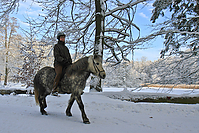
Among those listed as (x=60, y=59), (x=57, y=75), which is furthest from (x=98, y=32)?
(x=57, y=75)

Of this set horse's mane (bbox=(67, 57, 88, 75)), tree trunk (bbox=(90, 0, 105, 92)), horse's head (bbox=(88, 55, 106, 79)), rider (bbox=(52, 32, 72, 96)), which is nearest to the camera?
horse's head (bbox=(88, 55, 106, 79))

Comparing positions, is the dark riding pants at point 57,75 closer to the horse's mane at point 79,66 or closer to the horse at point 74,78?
the horse at point 74,78

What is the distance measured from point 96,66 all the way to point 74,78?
0.69 meters

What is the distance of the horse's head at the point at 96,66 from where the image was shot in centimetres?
353

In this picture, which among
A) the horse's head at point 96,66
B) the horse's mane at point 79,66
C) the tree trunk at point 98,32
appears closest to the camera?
the horse's head at point 96,66

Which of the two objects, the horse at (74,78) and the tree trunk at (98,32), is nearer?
the horse at (74,78)

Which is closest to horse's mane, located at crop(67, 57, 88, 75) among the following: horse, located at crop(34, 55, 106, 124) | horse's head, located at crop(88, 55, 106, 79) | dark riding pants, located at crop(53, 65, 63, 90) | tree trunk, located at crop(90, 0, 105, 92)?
horse, located at crop(34, 55, 106, 124)

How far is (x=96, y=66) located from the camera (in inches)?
140

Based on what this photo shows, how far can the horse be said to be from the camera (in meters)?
3.59

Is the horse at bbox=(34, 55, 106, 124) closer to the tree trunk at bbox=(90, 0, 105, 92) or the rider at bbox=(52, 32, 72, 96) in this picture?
the rider at bbox=(52, 32, 72, 96)

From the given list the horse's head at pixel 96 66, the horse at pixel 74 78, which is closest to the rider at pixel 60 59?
the horse at pixel 74 78

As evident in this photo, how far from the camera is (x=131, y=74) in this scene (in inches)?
1433

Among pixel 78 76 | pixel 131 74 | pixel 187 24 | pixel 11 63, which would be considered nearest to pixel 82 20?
pixel 187 24

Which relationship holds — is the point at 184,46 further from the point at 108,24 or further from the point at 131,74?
the point at 131,74
